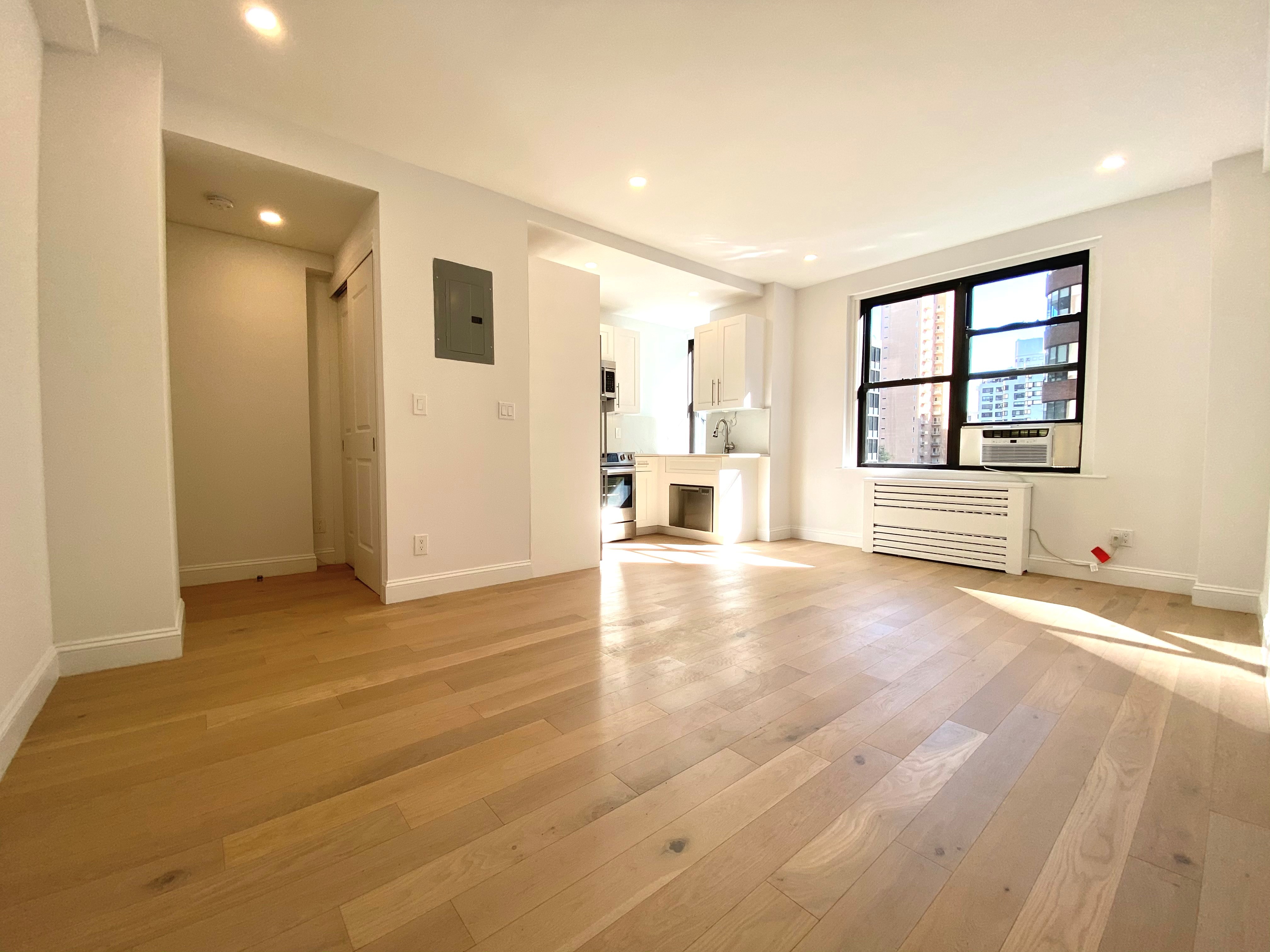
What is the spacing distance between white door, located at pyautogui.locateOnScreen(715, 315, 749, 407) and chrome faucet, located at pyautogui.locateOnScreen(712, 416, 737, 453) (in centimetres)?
51

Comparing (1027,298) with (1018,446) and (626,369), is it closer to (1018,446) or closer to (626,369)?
(1018,446)

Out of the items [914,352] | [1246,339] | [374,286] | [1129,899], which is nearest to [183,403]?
[374,286]

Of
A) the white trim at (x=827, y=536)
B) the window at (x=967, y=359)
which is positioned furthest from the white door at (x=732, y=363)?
the white trim at (x=827, y=536)

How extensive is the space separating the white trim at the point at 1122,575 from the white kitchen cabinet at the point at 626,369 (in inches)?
149

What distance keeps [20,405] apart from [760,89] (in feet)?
10.1

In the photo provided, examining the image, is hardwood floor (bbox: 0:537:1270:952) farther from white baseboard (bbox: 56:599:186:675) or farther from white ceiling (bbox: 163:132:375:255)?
white ceiling (bbox: 163:132:375:255)

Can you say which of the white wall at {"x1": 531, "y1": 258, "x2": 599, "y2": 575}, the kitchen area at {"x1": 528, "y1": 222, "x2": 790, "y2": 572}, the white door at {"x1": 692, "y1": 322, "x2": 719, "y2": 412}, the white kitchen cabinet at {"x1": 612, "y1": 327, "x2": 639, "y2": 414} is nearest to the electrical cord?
the kitchen area at {"x1": 528, "y1": 222, "x2": 790, "y2": 572}

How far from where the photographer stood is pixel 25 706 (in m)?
1.58

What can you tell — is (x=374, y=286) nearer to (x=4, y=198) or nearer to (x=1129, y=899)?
(x=4, y=198)

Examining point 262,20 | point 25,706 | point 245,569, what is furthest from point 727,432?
point 25,706

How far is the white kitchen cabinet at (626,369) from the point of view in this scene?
5418mm

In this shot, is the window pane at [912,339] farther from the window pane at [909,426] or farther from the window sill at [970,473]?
the window sill at [970,473]

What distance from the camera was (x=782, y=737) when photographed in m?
1.55

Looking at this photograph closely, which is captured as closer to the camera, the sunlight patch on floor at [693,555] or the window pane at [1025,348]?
the window pane at [1025,348]
